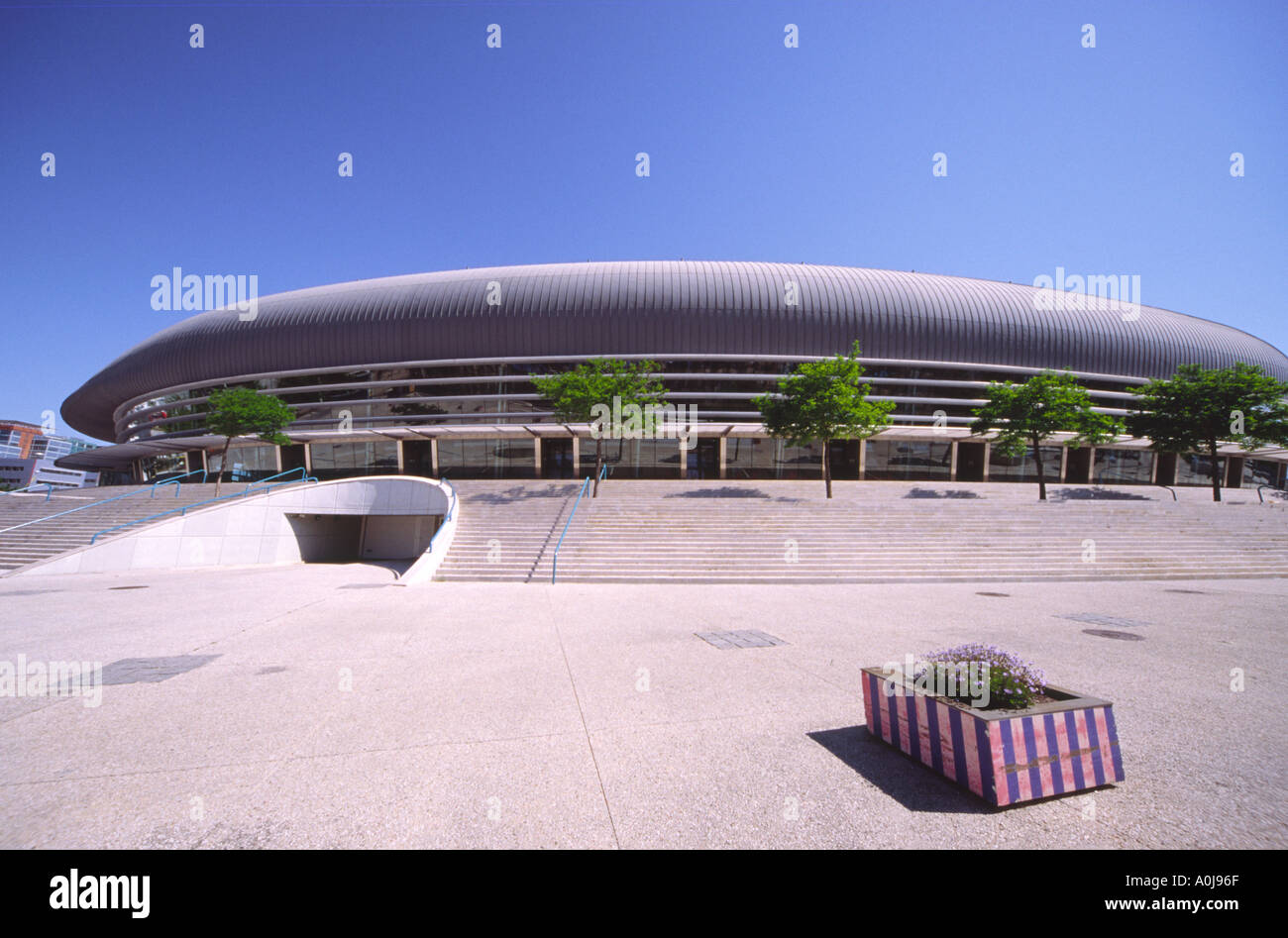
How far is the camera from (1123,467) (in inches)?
1796

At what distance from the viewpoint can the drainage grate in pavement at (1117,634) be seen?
9.47 m

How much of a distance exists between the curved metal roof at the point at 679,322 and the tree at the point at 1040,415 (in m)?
10.7

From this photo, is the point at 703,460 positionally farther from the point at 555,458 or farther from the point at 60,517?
the point at 60,517

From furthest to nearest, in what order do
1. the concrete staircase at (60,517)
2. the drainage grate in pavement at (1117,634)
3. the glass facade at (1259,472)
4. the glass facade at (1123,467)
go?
the glass facade at (1259,472) → the glass facade at (1123,467) → the concrete staircase at (60,517) → the drainage grate in pavement at (1117,634)

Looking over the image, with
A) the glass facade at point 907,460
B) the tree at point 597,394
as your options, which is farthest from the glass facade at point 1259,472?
the tree at point 597,394

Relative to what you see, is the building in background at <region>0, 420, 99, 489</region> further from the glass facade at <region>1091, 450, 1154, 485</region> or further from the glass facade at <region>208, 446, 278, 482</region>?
the glass facade at <region>1091, 450, 1154, 485</region>

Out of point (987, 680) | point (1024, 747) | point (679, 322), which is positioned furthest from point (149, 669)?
point (679, 322)

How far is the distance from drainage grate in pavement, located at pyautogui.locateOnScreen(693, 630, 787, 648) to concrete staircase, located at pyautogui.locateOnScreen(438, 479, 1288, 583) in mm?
7009

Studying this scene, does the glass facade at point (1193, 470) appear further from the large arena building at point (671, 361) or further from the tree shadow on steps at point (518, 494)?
the tree shadow on steps at point (518, 494)

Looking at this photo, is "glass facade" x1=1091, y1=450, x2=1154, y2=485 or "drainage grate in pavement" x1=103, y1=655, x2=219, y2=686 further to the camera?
"glass facade" x1=1091, y1=450, x2=1154, y2=485

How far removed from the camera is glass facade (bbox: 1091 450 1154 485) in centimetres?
4509

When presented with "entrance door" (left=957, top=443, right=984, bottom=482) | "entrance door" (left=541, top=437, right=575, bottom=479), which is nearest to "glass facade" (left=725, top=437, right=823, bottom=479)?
"entrance door" (left=957, top=443, right=984, bottom=482)

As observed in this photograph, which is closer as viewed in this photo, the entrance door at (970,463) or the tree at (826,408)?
the tree at (826,408)
